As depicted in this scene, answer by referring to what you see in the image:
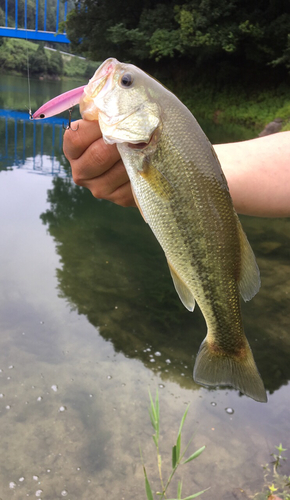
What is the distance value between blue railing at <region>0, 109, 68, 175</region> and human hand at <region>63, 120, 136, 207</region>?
21.7 ft

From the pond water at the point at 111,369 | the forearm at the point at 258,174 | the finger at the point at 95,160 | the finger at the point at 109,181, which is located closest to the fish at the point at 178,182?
the finger at the point at 95,160

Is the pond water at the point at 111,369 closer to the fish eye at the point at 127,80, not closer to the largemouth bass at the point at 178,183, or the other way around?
the largemouth bass at the point at 178,183

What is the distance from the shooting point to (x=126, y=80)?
181cm

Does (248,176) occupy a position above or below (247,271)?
above

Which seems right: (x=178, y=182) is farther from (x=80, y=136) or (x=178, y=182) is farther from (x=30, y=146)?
(x=30, y=146)

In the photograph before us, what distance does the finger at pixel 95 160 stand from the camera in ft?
7.25

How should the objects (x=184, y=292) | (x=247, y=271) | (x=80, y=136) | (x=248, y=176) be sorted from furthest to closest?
(x=248, y=176), (x=80, y=136), (x=184, y=292), (x=247, y=271)

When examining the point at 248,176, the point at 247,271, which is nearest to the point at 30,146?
the point at 248,176

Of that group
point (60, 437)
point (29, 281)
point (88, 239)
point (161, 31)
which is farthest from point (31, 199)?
point (161, 31)

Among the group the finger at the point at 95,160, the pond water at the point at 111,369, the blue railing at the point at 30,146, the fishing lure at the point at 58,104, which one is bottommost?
the blue railing at the point at 30,146

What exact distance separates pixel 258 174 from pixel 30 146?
11.9 m

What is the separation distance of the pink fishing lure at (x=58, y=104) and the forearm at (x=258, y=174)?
1.11m

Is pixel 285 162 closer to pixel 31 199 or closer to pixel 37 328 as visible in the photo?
pixel 37 328

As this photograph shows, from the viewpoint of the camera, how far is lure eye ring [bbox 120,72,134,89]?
70.9 inches
